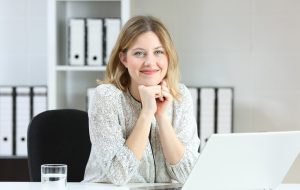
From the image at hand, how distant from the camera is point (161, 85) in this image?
2.30 m

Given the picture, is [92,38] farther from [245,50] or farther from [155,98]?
[155,98]

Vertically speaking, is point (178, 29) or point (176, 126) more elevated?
point (178, 29)

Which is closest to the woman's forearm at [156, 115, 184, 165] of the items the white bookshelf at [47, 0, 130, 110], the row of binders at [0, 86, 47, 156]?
the white bookshelf at [47, 0, 130, 110]

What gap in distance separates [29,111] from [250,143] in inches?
77.0

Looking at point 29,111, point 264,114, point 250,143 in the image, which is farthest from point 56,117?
point 264,114

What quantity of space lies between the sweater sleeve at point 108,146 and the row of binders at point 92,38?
1123 millimetres

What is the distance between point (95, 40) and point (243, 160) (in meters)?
1.79

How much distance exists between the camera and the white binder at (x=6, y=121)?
134 inches

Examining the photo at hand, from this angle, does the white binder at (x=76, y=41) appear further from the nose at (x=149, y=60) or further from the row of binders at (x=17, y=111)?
the nose at (x=149, y=60)

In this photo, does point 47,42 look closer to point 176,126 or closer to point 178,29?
point 178,29

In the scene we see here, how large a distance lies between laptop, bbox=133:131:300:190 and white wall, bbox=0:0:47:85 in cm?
209

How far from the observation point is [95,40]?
338 centimetres

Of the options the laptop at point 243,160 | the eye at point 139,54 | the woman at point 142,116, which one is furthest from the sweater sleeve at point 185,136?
the laptop at point 243,160

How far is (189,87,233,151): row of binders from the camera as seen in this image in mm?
3449
